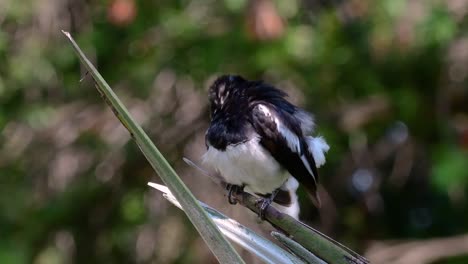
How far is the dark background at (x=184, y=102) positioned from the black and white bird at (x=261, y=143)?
4.55 feet

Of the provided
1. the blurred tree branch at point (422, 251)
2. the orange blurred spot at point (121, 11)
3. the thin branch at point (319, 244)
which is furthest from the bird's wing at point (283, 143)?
the blurred tree branch at point (422, 251)

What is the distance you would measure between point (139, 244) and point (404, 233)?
208 centimetres

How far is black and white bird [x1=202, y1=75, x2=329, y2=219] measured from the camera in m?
3.10

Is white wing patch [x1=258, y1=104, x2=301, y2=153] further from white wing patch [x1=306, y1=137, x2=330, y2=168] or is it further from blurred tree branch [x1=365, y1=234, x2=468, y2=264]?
blurred tree branch [x1=365, y1=234, x2=468, y2=264]

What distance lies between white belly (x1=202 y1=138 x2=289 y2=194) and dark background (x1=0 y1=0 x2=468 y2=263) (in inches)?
66.5

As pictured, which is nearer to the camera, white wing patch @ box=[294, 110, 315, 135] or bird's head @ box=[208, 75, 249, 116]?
bird's head @ box=[208, 75, 249, 116]

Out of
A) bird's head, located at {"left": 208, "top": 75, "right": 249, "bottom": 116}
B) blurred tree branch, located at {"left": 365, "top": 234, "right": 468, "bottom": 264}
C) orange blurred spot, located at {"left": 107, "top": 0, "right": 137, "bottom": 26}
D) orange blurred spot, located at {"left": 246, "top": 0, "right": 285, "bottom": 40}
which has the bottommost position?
blurred tree branch, located at {"left": 365, "top": 234, "right": 468, "bottom": 264}

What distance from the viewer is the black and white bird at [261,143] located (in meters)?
3.10

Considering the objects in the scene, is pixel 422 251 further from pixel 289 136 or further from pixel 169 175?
pixel 169 175

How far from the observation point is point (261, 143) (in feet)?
10.5

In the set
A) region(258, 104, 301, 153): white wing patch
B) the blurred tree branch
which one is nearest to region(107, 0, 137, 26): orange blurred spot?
region(258, 104, 301, 153): white wing patch

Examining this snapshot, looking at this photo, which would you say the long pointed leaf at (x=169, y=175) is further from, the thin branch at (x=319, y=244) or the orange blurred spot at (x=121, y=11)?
the orange blurred spot at (x=121, y=11)

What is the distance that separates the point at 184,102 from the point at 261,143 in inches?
102

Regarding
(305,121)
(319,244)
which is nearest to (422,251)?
(305,121)
